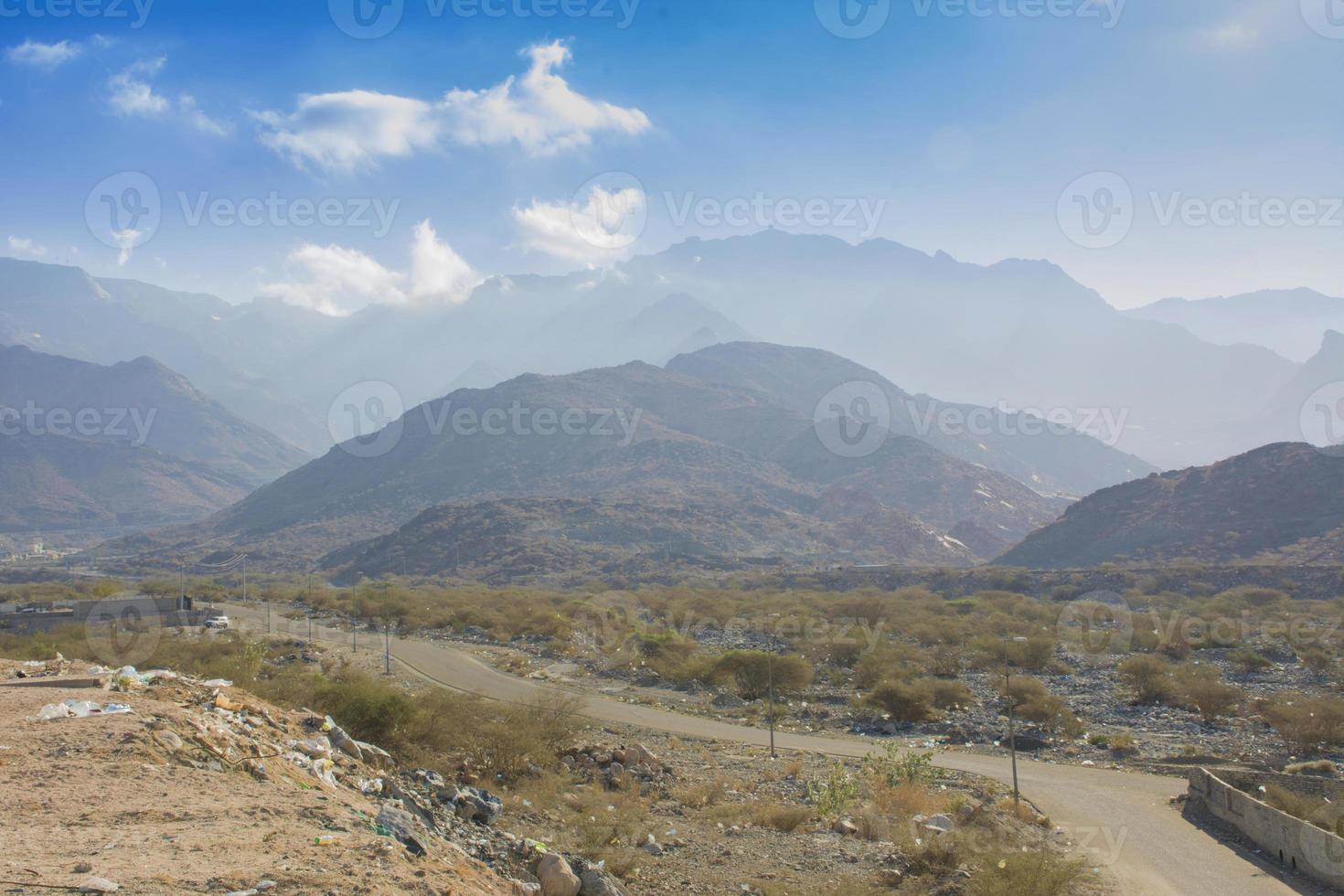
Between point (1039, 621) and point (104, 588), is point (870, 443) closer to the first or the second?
point (1039, 621)

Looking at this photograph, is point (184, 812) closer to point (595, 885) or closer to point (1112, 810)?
point (595, 885)

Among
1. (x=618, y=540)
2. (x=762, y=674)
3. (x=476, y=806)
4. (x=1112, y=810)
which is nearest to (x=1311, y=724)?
(x=1112, y=810)

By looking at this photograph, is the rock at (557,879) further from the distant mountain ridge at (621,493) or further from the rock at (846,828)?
the distant mountain ridge at (621,493)

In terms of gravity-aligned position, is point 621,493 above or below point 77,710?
above

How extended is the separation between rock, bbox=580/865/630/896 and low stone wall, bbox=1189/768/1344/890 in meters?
11.7

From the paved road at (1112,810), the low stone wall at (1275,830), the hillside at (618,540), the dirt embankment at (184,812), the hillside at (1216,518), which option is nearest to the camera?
the dirt embankment at (184,812)

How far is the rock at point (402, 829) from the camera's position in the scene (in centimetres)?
953

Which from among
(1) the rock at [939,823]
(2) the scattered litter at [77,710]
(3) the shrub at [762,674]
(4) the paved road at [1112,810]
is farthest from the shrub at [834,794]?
(3) the shrub at [762,674]

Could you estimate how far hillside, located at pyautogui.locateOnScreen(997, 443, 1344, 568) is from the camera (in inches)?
3014

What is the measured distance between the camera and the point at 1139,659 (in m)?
33.9

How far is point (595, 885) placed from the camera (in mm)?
11164

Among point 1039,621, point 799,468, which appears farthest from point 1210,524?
point 799,468

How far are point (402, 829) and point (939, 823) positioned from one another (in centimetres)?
1047

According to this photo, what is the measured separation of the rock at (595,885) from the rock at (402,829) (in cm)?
244
